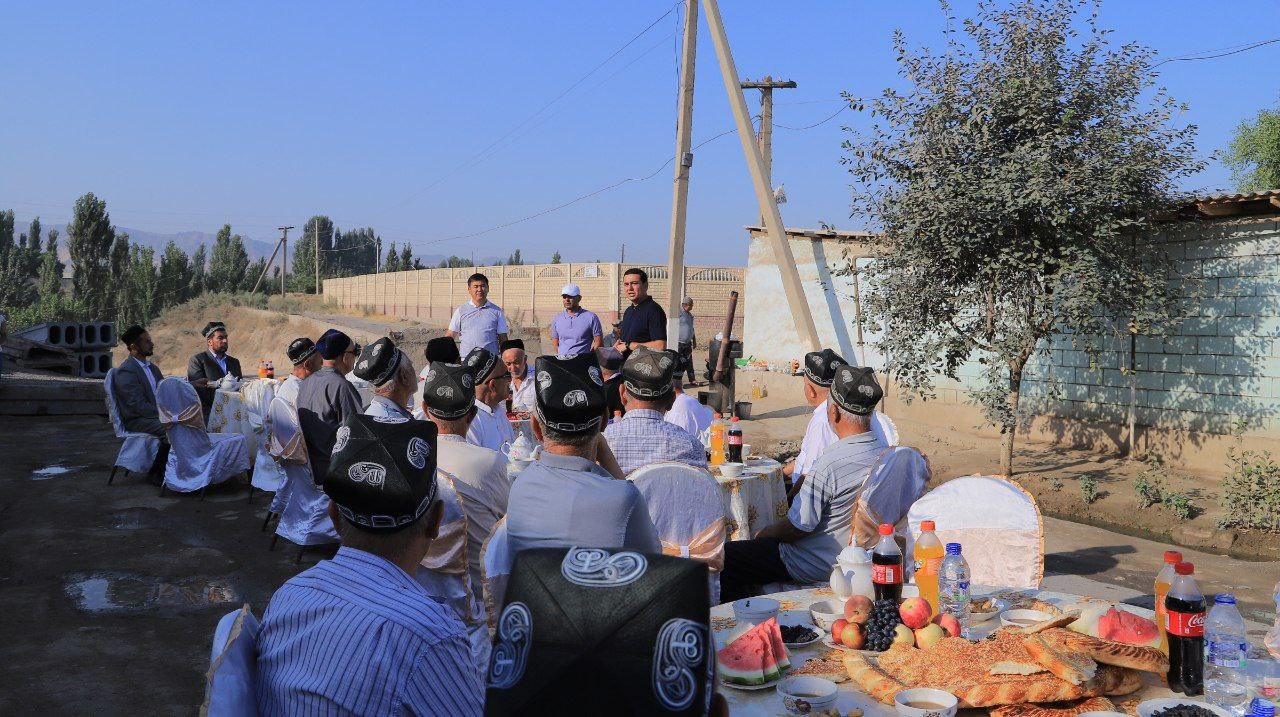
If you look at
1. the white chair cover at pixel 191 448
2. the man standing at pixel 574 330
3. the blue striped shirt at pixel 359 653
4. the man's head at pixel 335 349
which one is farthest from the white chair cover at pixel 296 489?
the blue striped shirt at pixel 359 653

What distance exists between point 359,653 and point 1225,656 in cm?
222

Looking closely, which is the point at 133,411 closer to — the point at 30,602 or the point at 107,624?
the point at 30,602

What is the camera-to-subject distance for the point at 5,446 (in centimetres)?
1327

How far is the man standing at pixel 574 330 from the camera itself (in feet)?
30.7

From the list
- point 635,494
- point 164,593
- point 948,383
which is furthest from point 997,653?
point 948,383

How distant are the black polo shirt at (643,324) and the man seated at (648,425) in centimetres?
492

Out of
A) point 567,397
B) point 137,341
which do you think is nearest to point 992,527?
point 567,397

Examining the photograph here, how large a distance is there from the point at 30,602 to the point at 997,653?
6560mm

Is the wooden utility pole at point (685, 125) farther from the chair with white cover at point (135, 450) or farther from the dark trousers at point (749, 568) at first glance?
the dark trousers at point (749, 568)

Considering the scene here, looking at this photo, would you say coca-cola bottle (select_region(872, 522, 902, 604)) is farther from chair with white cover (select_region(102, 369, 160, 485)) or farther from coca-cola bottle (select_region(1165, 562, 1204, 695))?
chair with white cover (select_region(102, 369, 160, 485))

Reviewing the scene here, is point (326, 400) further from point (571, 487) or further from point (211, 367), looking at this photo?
point (211, 367)

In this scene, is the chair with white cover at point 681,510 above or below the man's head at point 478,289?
below

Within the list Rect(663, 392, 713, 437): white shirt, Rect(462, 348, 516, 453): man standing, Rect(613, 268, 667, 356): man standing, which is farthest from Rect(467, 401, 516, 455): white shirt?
Rect(613, 268, 667, 356): man standing

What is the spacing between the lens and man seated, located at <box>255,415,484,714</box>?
5.78 ft
